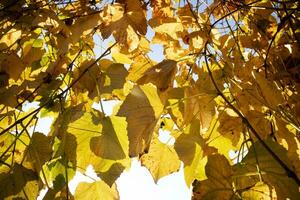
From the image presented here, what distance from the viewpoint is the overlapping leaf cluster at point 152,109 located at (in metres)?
0.72

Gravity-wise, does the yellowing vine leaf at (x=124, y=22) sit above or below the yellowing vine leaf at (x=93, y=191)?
above

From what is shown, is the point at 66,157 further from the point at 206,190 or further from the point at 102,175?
the point at 206,190

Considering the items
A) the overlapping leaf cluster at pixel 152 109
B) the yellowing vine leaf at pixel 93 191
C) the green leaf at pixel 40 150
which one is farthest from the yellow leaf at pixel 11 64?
the yellowing vine leaf at pixel 93 191

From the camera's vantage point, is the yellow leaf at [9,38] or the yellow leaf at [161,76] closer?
the yellow leaf at [161,76]

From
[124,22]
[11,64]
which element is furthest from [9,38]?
[124,22]

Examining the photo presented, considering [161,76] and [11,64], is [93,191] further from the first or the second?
[11,64]

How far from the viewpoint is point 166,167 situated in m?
0.91

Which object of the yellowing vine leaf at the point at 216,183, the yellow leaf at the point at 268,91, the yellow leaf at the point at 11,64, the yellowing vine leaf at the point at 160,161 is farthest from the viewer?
the yellow leaf at the point at 11,64

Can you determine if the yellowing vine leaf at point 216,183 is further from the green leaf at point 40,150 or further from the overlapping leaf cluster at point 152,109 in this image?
the green leaf at point 40,150

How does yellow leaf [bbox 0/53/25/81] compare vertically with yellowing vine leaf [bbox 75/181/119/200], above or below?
above

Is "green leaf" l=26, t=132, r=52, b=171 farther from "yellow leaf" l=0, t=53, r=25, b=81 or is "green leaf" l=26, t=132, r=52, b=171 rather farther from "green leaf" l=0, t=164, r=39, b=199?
"yellow leaf" l=0, t=53, r=25, b=81

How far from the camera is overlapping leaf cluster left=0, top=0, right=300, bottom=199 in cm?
72

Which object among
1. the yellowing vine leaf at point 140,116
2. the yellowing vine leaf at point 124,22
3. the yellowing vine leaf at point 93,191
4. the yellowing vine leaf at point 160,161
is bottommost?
the yellowing vine leaf at point 93,191

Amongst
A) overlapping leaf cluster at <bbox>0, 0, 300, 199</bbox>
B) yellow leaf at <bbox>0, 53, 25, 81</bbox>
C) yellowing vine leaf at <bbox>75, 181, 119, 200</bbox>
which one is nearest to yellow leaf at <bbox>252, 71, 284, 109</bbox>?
overlapping leaf cluster at <bbox>0, 0, 300, 199</bbox>
